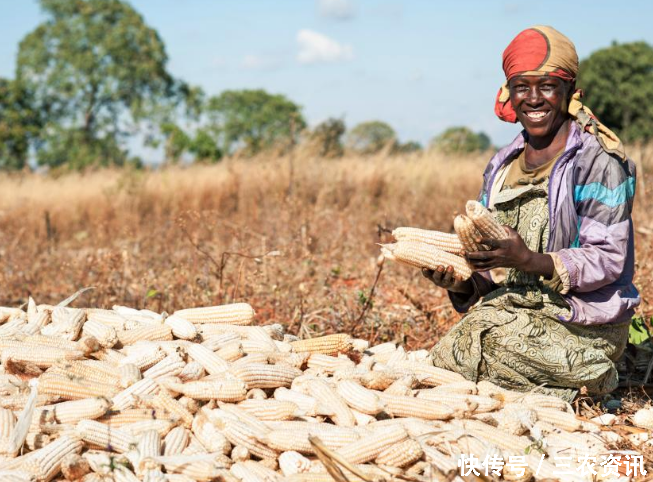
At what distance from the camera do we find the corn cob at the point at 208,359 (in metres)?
3.04

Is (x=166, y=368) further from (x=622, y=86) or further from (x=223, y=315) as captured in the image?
(x=622, y=86)

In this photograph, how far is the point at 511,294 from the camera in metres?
3.29

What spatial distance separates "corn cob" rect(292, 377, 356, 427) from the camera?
277 cm

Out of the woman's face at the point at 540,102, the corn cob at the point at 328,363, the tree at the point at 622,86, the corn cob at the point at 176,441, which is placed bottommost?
the corn cob at the point at 176,441

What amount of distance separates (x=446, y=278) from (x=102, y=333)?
5.47ft

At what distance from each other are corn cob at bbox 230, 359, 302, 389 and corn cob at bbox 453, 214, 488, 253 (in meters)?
0.96

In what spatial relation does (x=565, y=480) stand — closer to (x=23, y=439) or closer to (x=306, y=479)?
(x=306, y=479)

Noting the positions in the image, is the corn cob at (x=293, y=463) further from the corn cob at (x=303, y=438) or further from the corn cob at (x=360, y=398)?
the corn cob at (x=360, y=398)

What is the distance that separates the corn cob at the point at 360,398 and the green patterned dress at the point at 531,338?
71 cm

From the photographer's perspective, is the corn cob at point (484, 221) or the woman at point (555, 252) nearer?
the corn cob at point (484, 221)

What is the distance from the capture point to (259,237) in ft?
21.9

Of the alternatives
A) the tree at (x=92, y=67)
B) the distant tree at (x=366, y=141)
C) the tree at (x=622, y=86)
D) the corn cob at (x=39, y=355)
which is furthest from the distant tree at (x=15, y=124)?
the corn cob at (x=39, y=355)

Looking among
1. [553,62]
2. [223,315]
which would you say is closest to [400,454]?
[223,315]

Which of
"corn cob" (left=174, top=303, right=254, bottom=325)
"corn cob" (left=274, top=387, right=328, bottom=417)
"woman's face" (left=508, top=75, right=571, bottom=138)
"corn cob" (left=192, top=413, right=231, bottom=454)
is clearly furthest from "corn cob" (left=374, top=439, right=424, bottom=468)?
"woman's face" (left=508, top=75, right=571, bottom=138)
